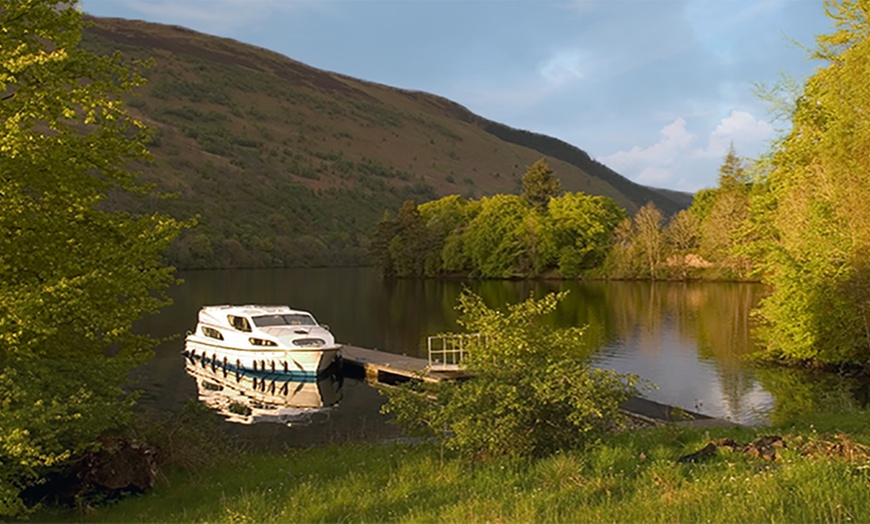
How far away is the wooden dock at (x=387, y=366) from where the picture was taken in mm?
30609

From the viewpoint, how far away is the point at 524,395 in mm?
13211

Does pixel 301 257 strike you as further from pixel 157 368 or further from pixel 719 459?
pixel 719 459

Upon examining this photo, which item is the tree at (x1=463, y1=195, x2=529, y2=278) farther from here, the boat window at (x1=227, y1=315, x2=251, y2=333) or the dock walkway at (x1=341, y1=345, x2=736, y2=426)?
the boat window at (x1=227, y1=315, x2=251, y2=333)

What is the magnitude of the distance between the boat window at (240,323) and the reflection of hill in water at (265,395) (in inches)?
88.3

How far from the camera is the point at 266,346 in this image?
1334 inches

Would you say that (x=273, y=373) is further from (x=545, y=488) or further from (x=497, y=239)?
(x=497, y=239)

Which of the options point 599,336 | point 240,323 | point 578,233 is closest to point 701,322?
point 599,336

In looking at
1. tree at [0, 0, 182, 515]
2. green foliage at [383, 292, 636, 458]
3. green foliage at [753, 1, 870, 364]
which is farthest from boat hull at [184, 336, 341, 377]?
green foliage at [753, 1, 870, 364]

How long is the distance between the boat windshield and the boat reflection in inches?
101

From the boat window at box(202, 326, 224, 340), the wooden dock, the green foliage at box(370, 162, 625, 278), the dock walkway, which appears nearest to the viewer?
the dock walkway

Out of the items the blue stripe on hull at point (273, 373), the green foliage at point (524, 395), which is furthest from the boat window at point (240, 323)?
the green foliage at point (524, 395)

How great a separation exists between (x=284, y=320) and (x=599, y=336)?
66.3 ft

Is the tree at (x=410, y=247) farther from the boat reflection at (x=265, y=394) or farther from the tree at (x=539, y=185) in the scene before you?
the boat reflection at (x=265, y=394)

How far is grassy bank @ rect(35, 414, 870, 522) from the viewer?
7922 mm
